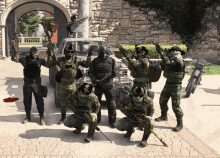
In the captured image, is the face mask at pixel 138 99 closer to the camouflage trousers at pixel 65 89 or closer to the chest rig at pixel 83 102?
the chest rig at pixel 83 102

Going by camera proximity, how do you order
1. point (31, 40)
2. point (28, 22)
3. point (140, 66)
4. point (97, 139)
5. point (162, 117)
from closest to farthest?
point (97, 139) → point (140, 66) → point (162, 117) → point (31, 40) → point (28, 22)

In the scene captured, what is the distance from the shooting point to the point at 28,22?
47.8 metres

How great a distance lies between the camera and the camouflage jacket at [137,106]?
484cm

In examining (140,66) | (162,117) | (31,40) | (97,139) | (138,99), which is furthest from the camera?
(31,40)

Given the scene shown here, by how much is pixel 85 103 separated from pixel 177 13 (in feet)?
46.0

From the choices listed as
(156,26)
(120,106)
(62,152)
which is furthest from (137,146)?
(156,26)

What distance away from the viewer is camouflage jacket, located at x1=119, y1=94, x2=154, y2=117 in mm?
4844

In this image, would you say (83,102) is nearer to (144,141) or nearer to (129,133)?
(129,133)

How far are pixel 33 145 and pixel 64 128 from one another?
1010 millimetres

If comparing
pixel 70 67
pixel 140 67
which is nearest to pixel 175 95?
pixel 140 67

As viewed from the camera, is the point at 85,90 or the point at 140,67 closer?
the point at 85,90

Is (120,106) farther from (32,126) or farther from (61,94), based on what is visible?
(32,126)

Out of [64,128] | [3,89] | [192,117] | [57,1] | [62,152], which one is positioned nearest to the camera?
[62,152]

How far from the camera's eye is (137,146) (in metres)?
4.93
